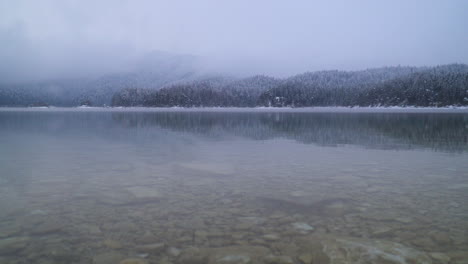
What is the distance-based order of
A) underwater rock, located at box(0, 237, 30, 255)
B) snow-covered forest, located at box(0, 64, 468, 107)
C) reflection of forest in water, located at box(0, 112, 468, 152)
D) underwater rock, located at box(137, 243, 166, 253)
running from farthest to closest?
snow-covered forest, located at box(0, 64, 468, 107) < reflection of forest in water, located at box(0, 112, 468, 152) < underwater rock, located at box(137, 243, 166, 253) < underwater rock, located at box(0, 237, 30, 255)

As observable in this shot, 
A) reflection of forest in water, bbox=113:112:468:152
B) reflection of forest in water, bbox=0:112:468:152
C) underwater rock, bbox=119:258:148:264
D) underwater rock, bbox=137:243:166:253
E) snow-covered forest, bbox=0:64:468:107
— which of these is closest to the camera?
underwater rock, bbox=119:258:148:264

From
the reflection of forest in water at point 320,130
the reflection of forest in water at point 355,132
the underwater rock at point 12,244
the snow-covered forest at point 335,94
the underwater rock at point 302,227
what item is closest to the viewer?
the underwater rock at point 12,244

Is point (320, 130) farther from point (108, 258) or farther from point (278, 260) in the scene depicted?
point (108, 258)

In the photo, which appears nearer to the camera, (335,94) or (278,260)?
(278,260)

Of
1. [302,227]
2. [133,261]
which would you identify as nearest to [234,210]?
[302,227]

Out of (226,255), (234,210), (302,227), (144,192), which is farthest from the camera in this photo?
(144,192)

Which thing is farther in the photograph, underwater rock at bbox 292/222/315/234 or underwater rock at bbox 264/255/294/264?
underwater rock at bbox 292/222/315/234

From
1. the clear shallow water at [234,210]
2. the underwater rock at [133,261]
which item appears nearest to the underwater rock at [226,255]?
the clear shallow water at [234,210]

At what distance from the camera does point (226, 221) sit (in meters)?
6.64

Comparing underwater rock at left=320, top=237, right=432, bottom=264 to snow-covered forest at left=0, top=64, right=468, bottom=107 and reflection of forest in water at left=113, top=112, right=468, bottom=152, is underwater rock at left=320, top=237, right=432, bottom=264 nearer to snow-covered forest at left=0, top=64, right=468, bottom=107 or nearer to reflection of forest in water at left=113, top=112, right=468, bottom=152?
reflection of forest in water at left=113, top=112, right=468, bottom=152

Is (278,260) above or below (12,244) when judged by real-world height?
below

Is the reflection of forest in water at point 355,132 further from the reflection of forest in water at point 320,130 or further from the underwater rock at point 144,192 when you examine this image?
the underwater rock at point 144,192

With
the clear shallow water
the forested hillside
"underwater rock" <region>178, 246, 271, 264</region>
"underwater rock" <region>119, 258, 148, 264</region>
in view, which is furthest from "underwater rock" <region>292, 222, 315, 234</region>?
the forested hillside

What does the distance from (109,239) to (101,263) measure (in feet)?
2.77
